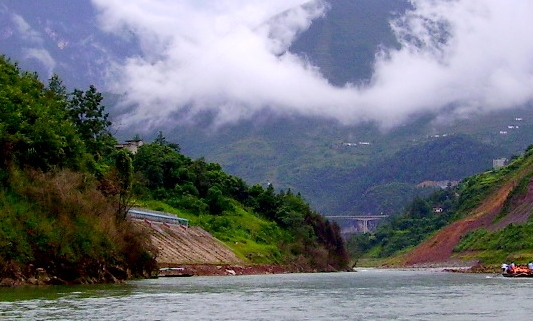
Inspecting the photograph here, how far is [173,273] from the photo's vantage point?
126750 mm

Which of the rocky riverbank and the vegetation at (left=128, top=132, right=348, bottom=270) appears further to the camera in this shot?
the vegetation at (left=128, top=132, right=348, bottom=270)

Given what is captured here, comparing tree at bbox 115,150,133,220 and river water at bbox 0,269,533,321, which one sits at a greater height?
tree at bbox 115,150,133,220

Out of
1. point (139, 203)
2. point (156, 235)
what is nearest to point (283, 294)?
point (156, 235)

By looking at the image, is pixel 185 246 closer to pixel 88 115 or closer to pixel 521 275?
pixel 88 115

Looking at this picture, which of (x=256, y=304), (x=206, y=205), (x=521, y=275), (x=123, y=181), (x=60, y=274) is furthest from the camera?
(x=206, y=205)

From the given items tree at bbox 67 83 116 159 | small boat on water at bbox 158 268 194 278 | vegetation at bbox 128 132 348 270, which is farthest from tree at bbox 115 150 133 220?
vegetation at bbox 128 132 348 270

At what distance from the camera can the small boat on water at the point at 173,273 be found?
121762 mm

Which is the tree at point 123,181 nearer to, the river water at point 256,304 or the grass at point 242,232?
the river water at point 256,304

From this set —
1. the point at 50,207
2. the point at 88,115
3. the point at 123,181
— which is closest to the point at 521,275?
the point at 123,181

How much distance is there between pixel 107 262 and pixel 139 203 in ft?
234

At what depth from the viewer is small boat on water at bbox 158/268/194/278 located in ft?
399

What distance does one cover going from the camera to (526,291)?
258ft

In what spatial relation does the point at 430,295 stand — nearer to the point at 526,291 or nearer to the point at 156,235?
the point at 526,291

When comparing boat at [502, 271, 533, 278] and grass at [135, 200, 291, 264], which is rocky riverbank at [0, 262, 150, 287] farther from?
grass at [135, 200, 291, 264]
